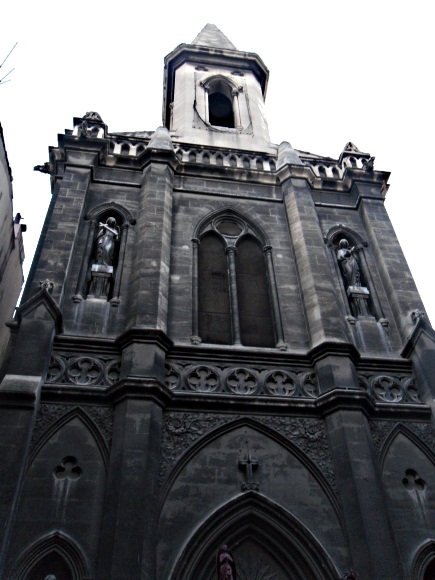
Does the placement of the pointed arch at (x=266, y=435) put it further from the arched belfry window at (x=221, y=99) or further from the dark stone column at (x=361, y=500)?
the arched belfry window at (x=221, y=99)

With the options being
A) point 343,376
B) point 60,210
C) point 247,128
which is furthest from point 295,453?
point 247,128

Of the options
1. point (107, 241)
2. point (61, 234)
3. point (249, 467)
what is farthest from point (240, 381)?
point (61, 234)

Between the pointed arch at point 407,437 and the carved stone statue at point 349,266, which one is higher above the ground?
the carved stone statue at point 349,266

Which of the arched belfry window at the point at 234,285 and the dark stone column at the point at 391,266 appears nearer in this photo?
the arched belfry window at the point at 234,285

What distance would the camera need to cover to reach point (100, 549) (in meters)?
8.05

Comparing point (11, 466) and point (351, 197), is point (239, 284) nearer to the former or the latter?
point (351, 197)

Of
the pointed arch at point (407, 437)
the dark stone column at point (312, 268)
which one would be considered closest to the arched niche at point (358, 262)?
the dark stone column at point (312, 268)

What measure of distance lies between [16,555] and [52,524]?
61cm

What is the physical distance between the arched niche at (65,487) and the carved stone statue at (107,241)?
4068 mm

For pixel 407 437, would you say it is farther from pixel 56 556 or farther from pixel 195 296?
pixel 56 556

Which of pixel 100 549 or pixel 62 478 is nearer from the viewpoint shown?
pixel 100 549

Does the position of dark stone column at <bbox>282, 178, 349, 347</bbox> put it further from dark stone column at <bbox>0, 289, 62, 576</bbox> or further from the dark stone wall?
dark stone column at <bbox>0, 289, 62, 576</bbox>

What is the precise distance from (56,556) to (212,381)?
385 centimetres

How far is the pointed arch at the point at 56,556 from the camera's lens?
7.92 meters
